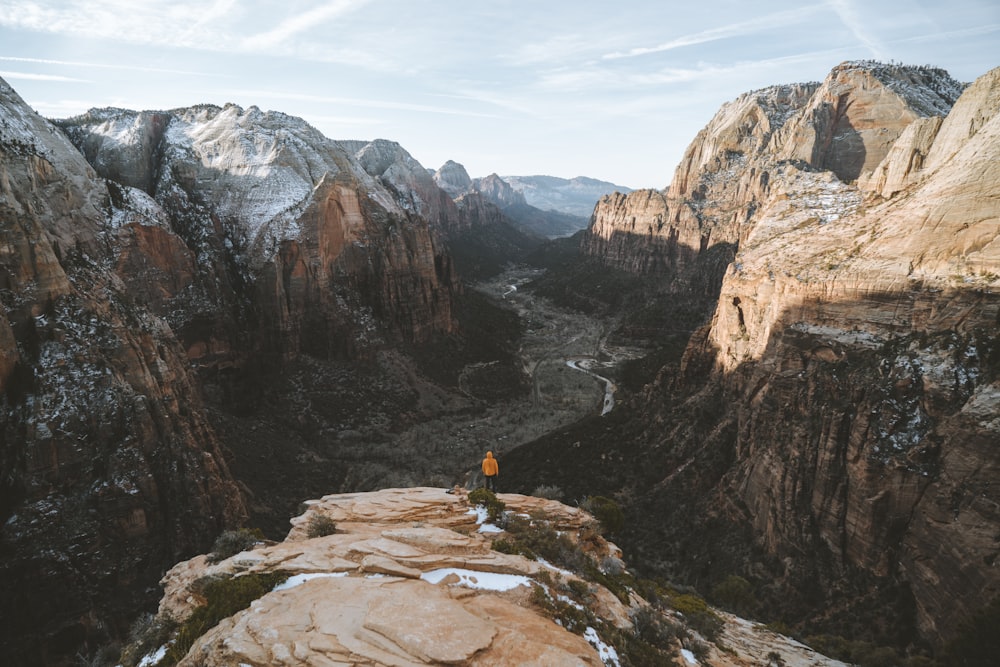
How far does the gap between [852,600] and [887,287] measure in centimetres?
1406

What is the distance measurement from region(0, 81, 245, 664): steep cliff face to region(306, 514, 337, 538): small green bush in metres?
12.0

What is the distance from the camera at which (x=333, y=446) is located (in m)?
46.8

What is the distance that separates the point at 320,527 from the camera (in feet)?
49.9

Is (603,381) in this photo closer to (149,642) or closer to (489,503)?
(489,503)

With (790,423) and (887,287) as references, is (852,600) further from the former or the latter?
(887,287)

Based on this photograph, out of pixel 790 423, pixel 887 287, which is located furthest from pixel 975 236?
pixel 790 423

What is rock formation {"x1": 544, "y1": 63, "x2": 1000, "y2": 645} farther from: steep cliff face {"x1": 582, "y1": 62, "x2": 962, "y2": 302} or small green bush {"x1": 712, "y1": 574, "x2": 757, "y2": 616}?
steep cliff face {"x1": 582, "y1": 62, "x2": 962, "y2": 302}

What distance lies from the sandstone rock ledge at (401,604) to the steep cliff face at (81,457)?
30.8 feet

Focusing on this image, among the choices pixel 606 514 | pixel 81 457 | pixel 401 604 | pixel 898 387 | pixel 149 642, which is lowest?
pixel 81 457

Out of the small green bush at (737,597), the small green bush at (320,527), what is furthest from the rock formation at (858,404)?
the small green bush at (320,527)

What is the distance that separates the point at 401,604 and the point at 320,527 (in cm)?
613

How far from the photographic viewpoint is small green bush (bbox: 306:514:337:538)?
15.2 m

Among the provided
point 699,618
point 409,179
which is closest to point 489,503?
point 699,618

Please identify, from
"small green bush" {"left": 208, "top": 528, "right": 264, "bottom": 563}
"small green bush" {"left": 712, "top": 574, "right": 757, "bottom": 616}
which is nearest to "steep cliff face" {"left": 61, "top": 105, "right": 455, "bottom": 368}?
"small green bush" {"left": 208, "top": 528, "right": 264, "bottom": 563}
